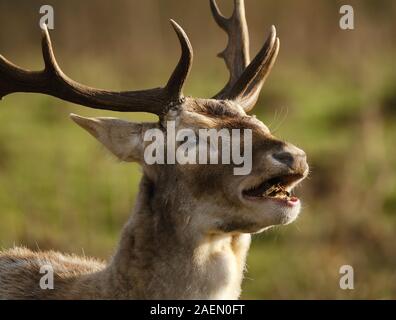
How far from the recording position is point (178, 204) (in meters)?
5.77

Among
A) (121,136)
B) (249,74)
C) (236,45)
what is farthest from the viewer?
(236,45)

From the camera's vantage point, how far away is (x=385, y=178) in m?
12.5

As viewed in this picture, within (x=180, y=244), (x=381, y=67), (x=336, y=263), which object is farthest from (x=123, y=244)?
(x=381, y=67)

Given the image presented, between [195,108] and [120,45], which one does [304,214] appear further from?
[120,45]

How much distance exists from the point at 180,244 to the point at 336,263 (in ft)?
16.7

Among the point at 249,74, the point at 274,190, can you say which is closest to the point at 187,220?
the point at 274,190

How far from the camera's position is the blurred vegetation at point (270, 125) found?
10.7 m

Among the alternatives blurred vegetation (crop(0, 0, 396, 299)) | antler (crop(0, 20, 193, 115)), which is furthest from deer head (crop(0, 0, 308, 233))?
blurred vegetation (crop(0, 0, 396, 299))

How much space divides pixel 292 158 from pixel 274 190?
288 millimetres

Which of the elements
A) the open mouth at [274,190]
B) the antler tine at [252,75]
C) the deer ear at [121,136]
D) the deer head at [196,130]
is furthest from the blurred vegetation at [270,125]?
the open mouth at [274,190]

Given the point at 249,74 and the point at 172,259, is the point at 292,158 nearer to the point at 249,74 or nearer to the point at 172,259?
the point at 172,259

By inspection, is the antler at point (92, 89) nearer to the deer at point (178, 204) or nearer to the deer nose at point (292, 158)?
the deer at point (178, 204)

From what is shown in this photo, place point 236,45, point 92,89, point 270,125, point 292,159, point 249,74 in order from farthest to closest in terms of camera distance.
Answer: point 270,125
point 236,45
point 249,74
point 92,89
point 292,159

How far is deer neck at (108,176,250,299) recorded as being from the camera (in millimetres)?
5652
